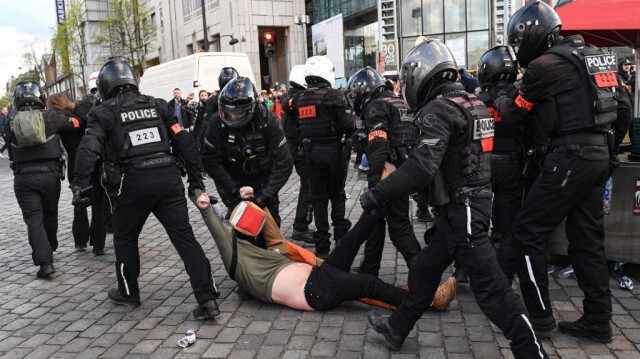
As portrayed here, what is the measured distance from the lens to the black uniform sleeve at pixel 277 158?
5090 millimetres

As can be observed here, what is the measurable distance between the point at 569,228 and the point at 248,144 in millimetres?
2803

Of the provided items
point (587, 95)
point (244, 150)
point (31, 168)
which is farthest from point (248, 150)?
point (587, 95)

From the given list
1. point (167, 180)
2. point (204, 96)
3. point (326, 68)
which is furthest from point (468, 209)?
point (204, 96)

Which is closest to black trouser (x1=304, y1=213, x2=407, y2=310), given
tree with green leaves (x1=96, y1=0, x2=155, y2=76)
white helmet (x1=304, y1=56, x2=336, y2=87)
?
white helmet (x1=304, y1=56, x2=336, y2=87)

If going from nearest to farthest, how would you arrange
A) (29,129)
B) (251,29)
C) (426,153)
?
(426,153)
(29,129)
(251,29)

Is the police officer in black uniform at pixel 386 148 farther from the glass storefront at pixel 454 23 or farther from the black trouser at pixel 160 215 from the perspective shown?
the glass storefront at pixel 454 23

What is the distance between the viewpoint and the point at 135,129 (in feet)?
14.4

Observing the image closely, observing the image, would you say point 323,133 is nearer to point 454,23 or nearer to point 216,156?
point 216,156

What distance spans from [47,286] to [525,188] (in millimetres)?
4692

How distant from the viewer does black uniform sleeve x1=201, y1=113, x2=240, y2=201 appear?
16.8ft

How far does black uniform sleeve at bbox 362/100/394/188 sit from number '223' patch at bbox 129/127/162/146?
1.83m

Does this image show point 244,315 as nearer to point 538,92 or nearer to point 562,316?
point 562,316

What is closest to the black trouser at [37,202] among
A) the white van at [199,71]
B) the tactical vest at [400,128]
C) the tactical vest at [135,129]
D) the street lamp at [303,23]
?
the tactical vest at [135,129]

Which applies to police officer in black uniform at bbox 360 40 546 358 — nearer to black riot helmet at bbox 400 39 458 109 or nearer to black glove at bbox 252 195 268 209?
black riot helmet at bbox 400 39 458 109
